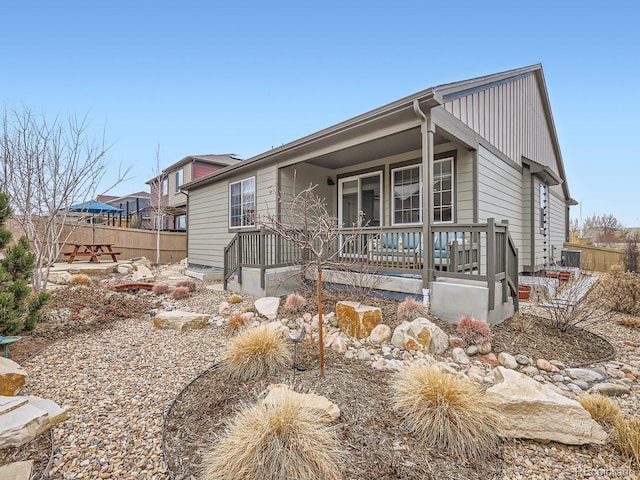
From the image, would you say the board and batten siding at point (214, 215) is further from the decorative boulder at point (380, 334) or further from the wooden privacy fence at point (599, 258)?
the wooden privacy fence at point (599, 258)

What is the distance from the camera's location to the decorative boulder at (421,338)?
347 cm

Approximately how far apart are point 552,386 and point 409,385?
5.40 feet

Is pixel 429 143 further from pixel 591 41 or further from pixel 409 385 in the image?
pixel 591 41

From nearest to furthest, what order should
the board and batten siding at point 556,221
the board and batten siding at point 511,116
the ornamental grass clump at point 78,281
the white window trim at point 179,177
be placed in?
the board and batten siding at point 511,116 → the ornamental grass clump at point 78,281 → the board and batten siding at point 556,221 → the white window trim at point 179,177

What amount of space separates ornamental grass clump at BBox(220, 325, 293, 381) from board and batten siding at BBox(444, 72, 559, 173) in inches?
180

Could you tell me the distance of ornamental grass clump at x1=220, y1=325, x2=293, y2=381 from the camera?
2783mm

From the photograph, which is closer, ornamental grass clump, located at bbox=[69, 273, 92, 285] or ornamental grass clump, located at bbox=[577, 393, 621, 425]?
ornamental grass clump, located at bbox=[577, 393, 621, 425]

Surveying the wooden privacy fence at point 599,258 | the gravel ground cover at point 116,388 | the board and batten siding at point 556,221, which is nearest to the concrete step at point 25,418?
the gravel ground cover at point 116,388

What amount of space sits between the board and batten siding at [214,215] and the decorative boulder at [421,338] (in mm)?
4934

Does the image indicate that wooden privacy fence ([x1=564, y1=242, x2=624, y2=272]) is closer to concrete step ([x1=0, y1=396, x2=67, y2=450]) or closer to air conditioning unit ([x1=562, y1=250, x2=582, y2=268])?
air conditioning unit ([x1=562, y1=250, x2=582, y2=268])

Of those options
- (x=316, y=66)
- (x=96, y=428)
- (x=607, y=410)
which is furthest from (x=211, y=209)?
(x=607, y=410)

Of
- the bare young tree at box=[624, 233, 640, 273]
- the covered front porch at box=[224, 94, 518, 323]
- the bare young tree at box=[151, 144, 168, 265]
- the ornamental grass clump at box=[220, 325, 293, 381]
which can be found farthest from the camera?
the bare young tree at box=[151, 144, 168, 265]

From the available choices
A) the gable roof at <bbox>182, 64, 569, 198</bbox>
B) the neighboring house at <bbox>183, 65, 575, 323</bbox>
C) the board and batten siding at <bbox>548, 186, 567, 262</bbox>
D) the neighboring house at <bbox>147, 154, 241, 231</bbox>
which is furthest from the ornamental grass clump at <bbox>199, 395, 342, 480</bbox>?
the neighboring house at <bbox>147, 154, 241, 231</bbox>

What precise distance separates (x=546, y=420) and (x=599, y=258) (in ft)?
40.4
